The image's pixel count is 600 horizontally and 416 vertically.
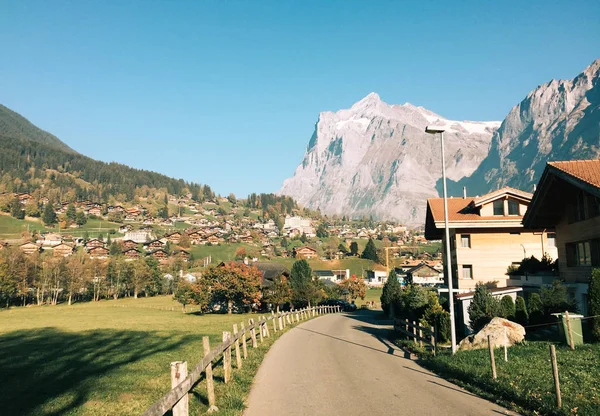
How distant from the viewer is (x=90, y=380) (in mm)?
15023

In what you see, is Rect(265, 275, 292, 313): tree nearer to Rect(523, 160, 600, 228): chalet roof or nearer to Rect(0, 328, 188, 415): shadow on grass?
Rect(0, 328, 188, 415): shadow on grass

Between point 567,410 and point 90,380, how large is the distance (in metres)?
14.1

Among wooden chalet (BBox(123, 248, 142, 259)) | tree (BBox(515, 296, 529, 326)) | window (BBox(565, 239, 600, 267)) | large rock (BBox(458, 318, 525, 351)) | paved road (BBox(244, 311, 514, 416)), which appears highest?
wooden chalet (BBox(123, 248, 142, 259))

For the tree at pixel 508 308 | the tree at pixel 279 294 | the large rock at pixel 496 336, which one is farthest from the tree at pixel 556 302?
the tree at pixel 279 294

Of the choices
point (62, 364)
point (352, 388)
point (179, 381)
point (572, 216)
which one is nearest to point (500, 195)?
point (572, 216)

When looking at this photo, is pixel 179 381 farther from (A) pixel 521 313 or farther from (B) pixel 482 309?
(A) pixel 521 313

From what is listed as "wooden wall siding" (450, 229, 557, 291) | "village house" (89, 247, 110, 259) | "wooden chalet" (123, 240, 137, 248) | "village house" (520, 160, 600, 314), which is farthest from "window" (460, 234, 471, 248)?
"wooden chalet" (123, 240, 137, 248)

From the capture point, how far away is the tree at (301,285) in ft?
228

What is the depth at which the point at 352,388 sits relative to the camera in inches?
494

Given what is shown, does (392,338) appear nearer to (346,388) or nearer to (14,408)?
(346,388)

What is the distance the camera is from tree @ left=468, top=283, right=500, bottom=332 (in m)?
23.5

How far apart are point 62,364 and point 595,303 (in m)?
21.8

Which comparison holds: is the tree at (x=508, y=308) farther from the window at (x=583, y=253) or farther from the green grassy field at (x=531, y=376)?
the green grassy field at (x=531, y=376)

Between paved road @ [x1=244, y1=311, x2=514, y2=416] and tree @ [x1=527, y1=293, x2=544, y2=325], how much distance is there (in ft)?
27.2
